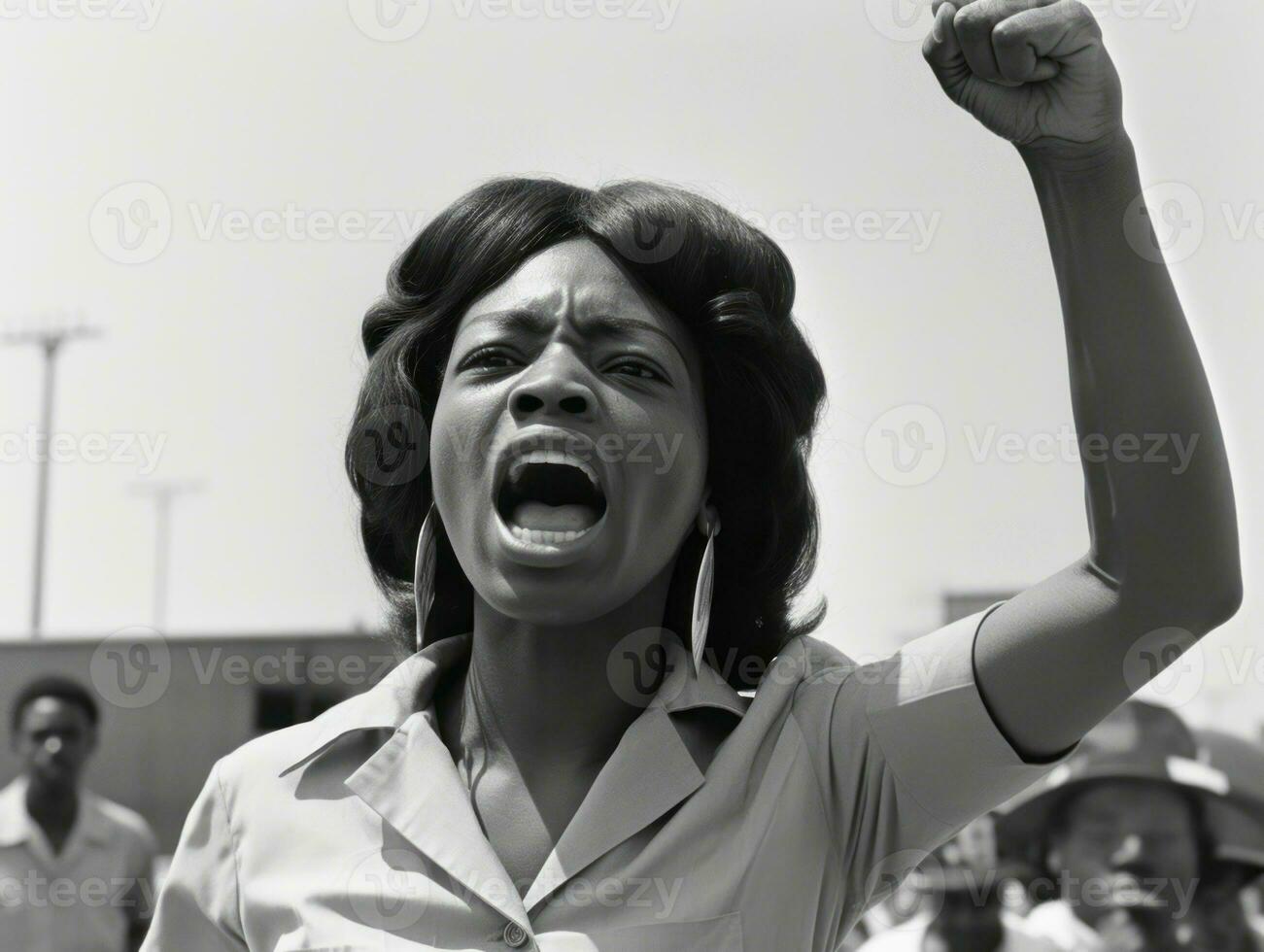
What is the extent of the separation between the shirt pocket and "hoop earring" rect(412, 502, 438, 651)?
2.34ft

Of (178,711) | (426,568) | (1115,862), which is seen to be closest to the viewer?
(426,568)

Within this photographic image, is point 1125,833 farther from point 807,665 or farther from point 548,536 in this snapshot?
point 548,536

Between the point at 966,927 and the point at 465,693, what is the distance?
14.2 feet

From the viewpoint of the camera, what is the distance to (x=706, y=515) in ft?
9.21

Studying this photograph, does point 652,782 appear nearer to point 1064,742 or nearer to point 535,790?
point 535,790

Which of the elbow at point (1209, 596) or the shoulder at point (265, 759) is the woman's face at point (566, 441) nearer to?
the shoulder at point (265, 759)

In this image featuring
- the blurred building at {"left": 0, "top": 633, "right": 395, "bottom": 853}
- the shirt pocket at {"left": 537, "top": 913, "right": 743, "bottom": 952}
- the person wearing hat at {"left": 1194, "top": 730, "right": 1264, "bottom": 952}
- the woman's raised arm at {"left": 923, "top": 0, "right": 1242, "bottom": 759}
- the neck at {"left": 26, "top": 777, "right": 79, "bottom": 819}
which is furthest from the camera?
the blurred building at {"left": 0, "top": 633, "right": 395, "bottom": 853}

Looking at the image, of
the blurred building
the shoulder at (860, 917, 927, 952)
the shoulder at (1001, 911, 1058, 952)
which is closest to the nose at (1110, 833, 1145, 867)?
the shoulder at (1001, 911, 1058, 952)

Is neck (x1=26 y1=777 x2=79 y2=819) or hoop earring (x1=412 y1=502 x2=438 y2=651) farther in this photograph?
neck (x1=26 y1=777 x2=79 y2=819)

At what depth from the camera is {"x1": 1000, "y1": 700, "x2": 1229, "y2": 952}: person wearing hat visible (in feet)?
20.7

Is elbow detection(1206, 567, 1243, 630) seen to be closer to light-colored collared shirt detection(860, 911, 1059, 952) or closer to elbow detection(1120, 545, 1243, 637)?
elbow detection(1120, 545, 1243, 637)
